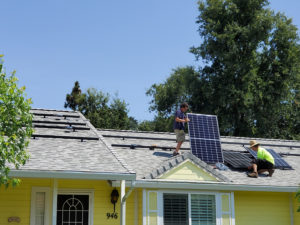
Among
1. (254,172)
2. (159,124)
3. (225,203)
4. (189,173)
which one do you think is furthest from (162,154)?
(159,124)

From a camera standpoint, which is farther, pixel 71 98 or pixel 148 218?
pixel 71 98

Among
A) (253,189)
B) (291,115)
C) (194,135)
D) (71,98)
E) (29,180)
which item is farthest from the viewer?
(71,98)

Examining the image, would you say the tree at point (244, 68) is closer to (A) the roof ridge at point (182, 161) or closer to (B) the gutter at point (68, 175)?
(A) the roof ridge at point (182, 161)

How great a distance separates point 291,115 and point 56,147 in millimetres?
27217

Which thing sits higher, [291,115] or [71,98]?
[71,98]

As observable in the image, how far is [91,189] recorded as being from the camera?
40.3 feet

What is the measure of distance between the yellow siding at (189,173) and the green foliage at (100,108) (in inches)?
1120

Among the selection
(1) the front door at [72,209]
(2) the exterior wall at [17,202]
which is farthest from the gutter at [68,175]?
(1) the front door at [72,209]

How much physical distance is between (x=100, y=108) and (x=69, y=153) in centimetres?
3277

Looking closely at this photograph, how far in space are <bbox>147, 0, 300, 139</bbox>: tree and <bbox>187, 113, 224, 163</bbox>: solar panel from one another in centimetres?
1489

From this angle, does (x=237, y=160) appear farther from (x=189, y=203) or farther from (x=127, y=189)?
(x=127, y=189)

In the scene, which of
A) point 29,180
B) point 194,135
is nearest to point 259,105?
point 194,135

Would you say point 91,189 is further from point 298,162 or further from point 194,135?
point 298,162

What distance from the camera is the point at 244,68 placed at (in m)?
31.2
